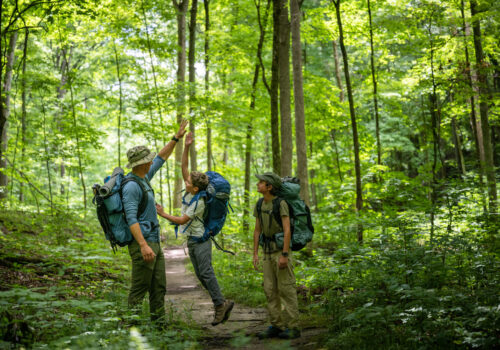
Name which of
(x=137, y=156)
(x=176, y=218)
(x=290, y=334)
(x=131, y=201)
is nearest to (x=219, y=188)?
(x=176, y=218)

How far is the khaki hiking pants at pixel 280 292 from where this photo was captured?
5070mm

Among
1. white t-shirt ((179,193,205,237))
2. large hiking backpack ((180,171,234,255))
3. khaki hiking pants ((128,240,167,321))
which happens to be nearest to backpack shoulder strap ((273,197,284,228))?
large hiking backpack ((180,171,234,255))

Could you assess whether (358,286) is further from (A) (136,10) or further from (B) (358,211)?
(A) (136,10)

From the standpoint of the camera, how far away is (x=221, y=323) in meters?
5.34

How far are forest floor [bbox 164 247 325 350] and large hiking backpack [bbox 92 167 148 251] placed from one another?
1328 mm

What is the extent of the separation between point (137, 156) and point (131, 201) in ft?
2.00

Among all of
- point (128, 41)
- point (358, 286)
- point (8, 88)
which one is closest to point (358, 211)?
point (358, 286)

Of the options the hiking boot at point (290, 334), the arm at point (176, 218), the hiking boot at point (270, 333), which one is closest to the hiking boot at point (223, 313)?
the hiking boot at point (270, 333)

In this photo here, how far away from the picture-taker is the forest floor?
4.51 meters

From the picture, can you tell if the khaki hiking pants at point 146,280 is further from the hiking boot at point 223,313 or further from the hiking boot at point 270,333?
the hiking boot at point 270,333

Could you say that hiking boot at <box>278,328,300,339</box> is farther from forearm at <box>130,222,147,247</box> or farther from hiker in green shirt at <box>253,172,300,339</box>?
forearm at <box>130,222,147,247</box>

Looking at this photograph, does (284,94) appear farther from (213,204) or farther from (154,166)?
(154,166)

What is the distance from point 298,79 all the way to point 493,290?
7633 mm

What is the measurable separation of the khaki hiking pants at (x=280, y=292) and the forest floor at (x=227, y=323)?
0.29m
